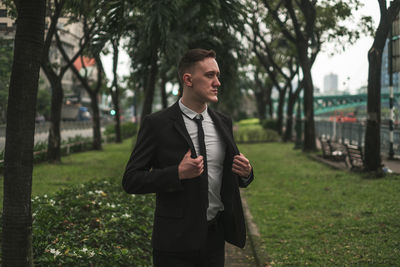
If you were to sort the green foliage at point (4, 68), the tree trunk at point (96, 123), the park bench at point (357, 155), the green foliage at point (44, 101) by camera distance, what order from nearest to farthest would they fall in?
the green foliage at point (4, 68) → the park bench at point (357, 155) → the tree trunk at point (96, 123) → the green foliage at point (44, 101)

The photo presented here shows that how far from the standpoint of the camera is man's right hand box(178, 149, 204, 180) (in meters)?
2.37

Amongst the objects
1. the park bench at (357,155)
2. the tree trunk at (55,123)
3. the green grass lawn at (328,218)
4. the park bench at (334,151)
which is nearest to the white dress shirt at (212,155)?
the green grass lawn at (328,218)

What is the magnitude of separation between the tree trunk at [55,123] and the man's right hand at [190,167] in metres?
13.2

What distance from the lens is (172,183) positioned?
243 cm

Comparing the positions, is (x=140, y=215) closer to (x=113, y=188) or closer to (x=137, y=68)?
(x=113, y=188)

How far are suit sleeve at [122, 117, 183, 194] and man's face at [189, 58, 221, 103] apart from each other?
0.32m

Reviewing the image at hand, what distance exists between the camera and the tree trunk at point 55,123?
599 inches

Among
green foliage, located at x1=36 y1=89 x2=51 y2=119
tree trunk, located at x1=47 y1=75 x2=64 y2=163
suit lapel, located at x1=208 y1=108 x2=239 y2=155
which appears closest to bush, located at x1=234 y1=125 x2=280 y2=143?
green foliage, located at x1=36 y1=89 x2=51 y2=119

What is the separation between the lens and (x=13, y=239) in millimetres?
3475

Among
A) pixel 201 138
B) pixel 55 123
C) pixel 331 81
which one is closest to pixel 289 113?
pixel 55 123

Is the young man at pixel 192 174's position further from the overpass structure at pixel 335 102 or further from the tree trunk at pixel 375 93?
the overpass structure at pixel 335 102

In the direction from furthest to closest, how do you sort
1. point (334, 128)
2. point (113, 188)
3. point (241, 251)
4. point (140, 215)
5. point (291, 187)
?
point (334, 128) → point (291, 187) → point (113, 188) → point (140, 215) → point (241, 251)

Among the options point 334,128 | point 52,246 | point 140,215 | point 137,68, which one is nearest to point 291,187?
point 140,215

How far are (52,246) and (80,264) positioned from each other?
16.6 inches
